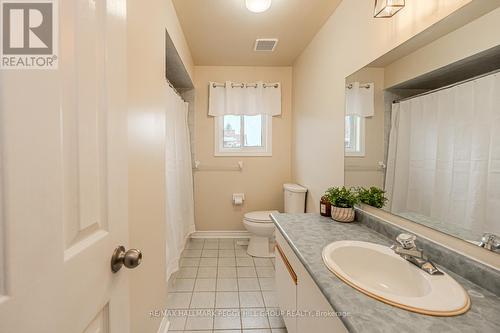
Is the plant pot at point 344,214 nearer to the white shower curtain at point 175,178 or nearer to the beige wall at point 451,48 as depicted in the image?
the beige wall at point 451,48

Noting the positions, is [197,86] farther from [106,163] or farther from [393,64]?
[106,163]

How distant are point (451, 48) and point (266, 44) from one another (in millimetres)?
1828

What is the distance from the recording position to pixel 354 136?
1.68 metres

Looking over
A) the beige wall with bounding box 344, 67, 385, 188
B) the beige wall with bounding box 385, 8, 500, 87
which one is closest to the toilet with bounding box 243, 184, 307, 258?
the beige wall with bounding box 344, 67, 385, 188

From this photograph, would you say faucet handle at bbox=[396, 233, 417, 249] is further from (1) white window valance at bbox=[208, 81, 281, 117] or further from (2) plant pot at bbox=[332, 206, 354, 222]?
(1) white window valance at bbox=[208, 81, 281, 117]

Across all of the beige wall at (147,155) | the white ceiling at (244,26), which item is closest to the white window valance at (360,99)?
the white ceiling at (244,26)

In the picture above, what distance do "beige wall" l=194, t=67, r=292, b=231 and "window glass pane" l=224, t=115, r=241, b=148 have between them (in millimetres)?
188

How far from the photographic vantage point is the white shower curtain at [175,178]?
192 cm

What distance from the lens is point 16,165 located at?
0.40m

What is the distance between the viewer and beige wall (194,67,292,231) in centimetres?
315

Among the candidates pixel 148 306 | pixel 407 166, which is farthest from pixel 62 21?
pixel 407 166

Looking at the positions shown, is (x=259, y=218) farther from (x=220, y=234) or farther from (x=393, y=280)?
(x=393, y=280)

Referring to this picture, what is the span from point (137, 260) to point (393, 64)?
155cm

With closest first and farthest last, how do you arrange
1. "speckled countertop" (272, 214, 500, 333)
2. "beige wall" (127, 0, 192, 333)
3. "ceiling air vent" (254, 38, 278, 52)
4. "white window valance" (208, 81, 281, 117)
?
1. "speckled countertop" (272, 214, 500, 333)
2. "beige wall" (127, 0, 192, 333)
3. "ceiling air vent" (254, 38, 278, 52)
4. "white window valance" (208, 81, 281, 117)
